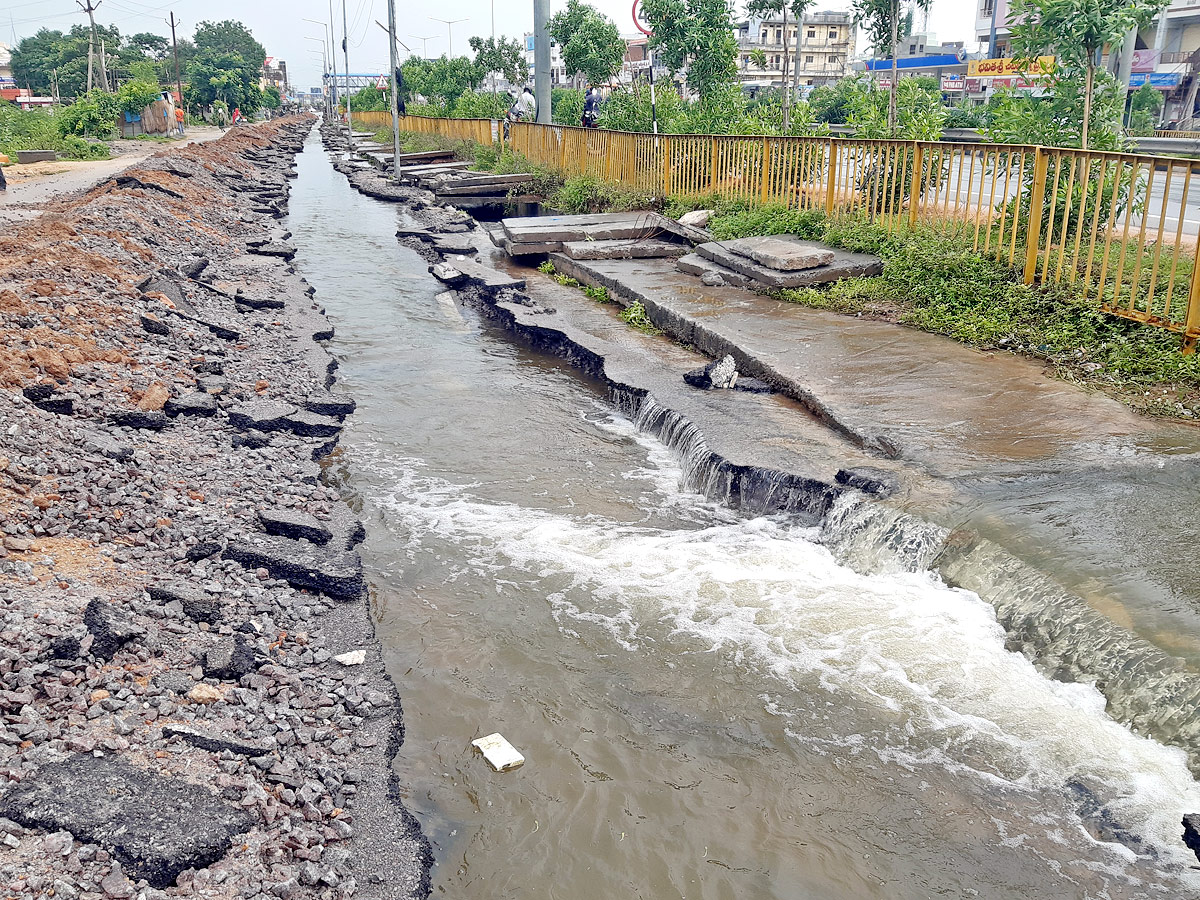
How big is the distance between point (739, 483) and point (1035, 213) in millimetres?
4246

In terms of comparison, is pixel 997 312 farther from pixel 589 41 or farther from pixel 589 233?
pixel 589 41

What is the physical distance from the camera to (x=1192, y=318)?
658 centimetres

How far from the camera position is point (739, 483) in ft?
20.9

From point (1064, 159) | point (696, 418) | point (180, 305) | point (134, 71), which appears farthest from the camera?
point (134, 71)

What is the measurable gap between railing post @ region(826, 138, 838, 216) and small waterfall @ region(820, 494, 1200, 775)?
6686mm

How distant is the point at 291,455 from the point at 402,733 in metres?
3.37

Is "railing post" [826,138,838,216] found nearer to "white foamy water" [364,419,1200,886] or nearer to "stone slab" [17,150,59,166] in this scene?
"white foamy water" [364,419,1200,886]

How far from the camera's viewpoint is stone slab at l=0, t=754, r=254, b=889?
113 inches

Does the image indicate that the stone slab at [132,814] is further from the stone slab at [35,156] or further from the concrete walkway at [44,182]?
the stone slab at [35,156]

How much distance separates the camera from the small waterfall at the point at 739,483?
593 centimetres

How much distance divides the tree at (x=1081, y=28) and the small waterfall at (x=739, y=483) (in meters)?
5.07

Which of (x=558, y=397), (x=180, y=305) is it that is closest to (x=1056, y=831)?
(x=558, y=397)

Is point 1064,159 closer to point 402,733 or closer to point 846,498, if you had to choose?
point 846,498

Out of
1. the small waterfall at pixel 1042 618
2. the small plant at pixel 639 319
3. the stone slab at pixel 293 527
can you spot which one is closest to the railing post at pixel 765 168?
the small plant at pixel 639 319
